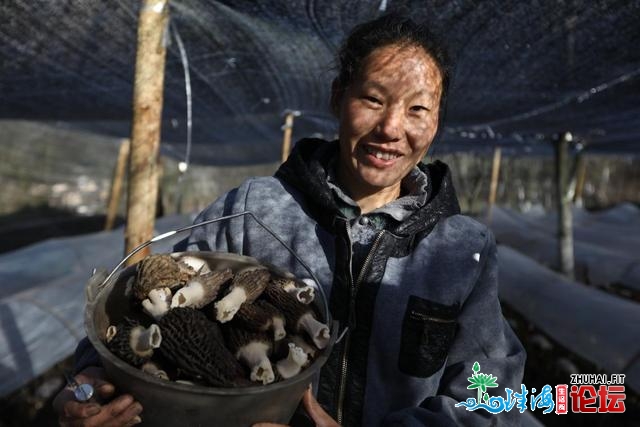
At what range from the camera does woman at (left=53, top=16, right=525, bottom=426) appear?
4.77 ft

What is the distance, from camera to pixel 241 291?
1.17 meters

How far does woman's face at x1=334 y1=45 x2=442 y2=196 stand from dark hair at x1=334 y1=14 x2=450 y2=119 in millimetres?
26

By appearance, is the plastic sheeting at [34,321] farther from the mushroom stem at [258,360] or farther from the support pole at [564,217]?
the support pole at [564,217]

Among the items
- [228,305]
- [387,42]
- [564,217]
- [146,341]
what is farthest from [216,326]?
[564,217]

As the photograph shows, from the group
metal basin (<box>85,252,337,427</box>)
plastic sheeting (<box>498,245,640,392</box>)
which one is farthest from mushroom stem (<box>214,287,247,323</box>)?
plastic sheeting (<box>498,245,640,392</box>)

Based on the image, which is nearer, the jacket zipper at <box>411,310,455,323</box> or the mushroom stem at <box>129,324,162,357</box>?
the mushroom stem at <box>129,324,162,357</box>

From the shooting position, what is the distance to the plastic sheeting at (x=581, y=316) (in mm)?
4129

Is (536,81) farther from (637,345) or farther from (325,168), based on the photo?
(325,168)

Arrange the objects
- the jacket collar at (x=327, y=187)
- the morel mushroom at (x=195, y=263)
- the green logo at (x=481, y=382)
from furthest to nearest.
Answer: the jacket collar at (x=327, y=187) < the green logo at (x=481, y=382) < the morel mushroom at (x=195, y=263)

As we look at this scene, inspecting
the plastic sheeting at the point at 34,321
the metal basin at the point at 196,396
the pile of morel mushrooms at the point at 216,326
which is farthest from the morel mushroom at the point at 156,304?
the plastic sheeting at the point at 34,321

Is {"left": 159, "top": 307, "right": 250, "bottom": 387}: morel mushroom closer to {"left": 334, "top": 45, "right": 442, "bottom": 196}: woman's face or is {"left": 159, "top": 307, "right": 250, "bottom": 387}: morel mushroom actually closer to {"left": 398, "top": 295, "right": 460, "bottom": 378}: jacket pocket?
{"left": 398, "top": 295, "right": 460, "bottom": 378}: jacket pocket

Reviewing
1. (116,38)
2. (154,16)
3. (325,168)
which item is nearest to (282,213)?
(325,168)

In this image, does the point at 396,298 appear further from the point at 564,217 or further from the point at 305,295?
the point at 564,217

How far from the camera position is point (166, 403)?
94 centimetres
